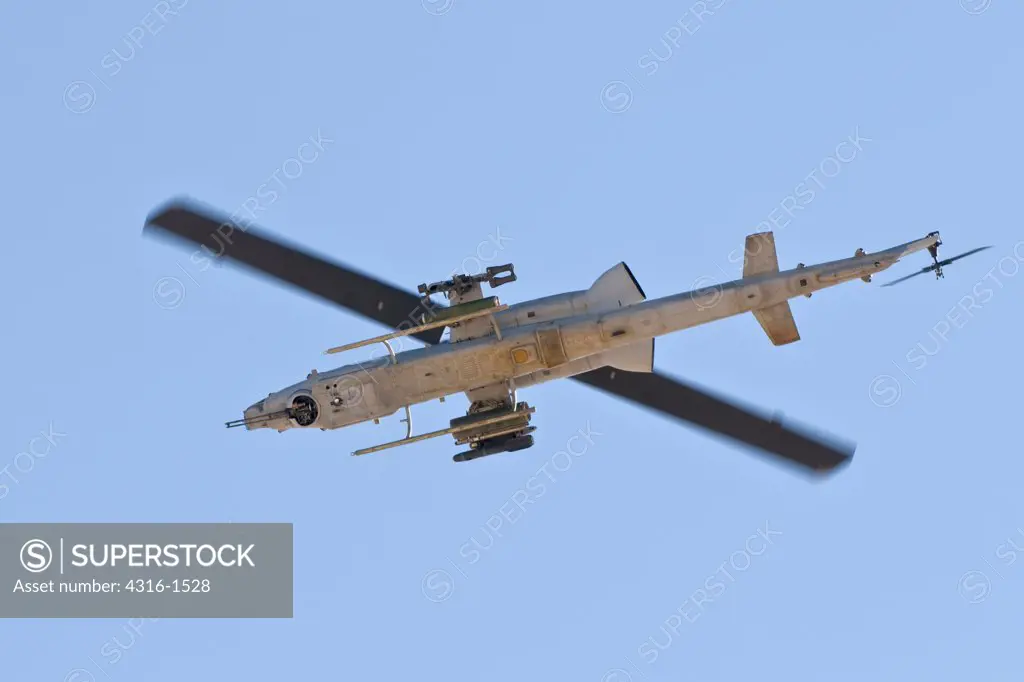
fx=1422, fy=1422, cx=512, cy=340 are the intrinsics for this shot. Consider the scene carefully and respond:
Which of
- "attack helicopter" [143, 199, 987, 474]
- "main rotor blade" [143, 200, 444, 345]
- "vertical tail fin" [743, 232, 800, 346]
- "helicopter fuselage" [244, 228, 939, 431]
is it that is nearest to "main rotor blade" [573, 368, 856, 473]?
"attack helicopter" [143, 199, 987, 474]

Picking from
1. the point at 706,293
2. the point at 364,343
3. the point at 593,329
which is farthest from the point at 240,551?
the point at 706,293

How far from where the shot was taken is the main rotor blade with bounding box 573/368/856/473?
74.0 ft

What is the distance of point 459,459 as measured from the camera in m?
21.3

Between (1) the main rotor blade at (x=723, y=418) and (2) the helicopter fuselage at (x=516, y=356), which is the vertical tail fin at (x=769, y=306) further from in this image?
(1) the main rotor blade at (x=723, y=418)

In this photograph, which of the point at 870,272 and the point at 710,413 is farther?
the point at 710,413

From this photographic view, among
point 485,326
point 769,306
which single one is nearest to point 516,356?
point 485,326

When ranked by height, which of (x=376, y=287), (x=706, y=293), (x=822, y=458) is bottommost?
(x=822, y=458)

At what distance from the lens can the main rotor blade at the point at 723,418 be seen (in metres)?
22.5

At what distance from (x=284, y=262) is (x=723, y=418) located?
7367mm

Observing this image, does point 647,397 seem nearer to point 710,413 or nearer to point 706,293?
point 710,413

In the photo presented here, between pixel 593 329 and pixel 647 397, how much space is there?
2.66 m

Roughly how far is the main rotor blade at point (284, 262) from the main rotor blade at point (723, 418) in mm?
3378

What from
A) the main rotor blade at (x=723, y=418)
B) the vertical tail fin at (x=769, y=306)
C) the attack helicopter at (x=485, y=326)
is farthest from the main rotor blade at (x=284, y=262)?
the vertical tail fin at (x=769, y=306)

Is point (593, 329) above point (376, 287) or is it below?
below
